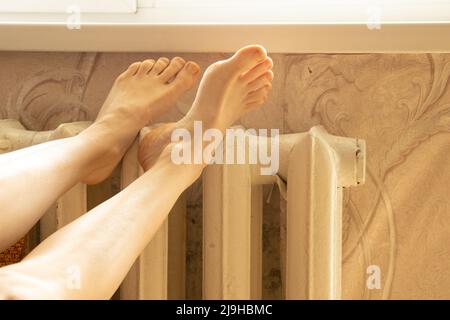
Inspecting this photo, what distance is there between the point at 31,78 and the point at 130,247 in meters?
0.43

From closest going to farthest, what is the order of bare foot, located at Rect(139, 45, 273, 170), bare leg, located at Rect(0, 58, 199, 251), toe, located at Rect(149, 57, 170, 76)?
bare leg, located at Rect(0, 58, 199, 251), bare foot, located at Rect(139, 45, 273, 170), toe, located at Rect(149, 57, 170, 76)

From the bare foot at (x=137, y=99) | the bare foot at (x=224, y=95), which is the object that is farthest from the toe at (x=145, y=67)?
the bare foot at (x=224, y=95)

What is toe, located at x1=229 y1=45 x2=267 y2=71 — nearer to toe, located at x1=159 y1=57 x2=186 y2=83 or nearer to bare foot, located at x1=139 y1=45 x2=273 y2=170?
bare foot, located at x1=139 y1=45 x2=273 y2=170

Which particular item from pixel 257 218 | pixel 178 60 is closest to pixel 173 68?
pixel 178 60

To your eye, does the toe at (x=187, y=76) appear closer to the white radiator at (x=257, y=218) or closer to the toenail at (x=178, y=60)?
the toenail at (x=178, y=60)

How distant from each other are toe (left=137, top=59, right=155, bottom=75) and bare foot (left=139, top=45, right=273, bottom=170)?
0.38ft

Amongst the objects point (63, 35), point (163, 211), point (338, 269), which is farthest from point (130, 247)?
point (63, 35)

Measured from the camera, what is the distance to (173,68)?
0.89 meters

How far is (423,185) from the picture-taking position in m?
0.88

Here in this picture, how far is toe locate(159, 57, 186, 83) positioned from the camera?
2.94 ft

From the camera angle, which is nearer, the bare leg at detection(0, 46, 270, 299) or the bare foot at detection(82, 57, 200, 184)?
the bare leg at detection(0, 46, 270, 299)

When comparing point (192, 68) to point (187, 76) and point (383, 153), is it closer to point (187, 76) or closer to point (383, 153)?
point (187, 76)

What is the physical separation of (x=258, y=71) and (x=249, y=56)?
1.6 inches
